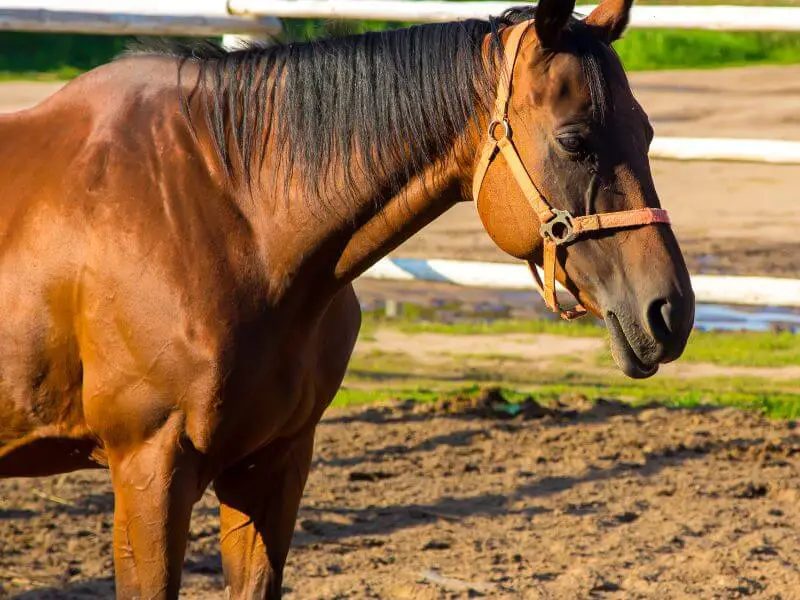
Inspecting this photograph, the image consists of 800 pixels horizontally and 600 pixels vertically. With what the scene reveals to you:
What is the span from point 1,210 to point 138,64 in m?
0.47

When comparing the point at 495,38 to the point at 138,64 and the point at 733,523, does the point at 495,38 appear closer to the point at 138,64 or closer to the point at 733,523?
the point at 138,64

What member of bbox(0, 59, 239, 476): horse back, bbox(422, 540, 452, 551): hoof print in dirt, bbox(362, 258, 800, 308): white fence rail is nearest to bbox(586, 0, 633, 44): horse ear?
bbox(0, 59, 239, 476): horse back

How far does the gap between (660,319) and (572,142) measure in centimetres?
40

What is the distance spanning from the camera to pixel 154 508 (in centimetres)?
280

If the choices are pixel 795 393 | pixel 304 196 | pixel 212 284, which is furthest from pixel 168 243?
pixel 795 393

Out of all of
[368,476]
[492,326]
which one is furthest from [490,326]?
[368,476]

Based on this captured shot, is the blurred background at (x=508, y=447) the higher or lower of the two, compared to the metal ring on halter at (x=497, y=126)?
lower

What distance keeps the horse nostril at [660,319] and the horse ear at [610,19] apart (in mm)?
602

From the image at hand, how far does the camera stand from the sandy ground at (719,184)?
9.02 metres

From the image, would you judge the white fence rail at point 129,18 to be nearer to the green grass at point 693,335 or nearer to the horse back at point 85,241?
the green grass at point 693,335


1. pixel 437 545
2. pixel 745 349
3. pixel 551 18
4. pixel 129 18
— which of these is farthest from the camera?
pixel 745 349

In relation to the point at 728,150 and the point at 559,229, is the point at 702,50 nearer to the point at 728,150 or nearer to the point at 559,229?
the point at 728,150

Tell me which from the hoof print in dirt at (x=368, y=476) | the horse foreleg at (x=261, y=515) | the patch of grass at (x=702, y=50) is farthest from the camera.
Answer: the patch of grass at (x=702, y=50)

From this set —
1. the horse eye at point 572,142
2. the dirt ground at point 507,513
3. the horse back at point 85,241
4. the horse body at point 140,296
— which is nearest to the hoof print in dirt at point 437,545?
the dirt ground at point 507,513
